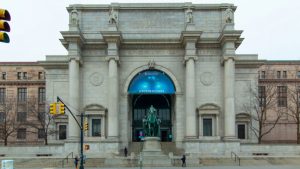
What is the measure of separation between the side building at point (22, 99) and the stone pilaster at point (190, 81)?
99.4 ft

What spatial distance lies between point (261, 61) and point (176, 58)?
13.5 m

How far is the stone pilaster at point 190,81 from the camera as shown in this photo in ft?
200

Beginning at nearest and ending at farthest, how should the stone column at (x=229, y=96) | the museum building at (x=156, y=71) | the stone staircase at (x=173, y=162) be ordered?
1. the stone staircase at (x=173, y=162)
2. the stone column at (x=229, y=96)
3. the museum building at (x=156, y=71)

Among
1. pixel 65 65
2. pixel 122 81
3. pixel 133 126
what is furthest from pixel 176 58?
pixel 65 65

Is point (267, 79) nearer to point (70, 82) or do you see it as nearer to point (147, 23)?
point (147, 23)

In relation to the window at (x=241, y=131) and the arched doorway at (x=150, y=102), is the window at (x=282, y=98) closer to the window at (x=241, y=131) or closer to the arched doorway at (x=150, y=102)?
the window at (x=241, y=131)

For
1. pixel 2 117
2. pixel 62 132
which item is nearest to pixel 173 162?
pixel 62 132

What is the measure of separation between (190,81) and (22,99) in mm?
41045

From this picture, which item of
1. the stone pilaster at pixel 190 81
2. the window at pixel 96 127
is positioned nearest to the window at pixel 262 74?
the stone pilaster at pixel 190 81

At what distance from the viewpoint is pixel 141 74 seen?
6462 cm

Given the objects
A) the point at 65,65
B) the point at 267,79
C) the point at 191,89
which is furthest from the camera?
the point at 267,79

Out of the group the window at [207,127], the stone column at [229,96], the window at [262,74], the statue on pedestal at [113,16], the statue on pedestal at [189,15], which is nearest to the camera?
the stone column at [229,96]

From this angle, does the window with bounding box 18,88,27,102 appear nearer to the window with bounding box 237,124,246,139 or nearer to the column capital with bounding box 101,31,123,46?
the column capital with bounding box 101,31,123,46

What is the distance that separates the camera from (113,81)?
62.0 m
